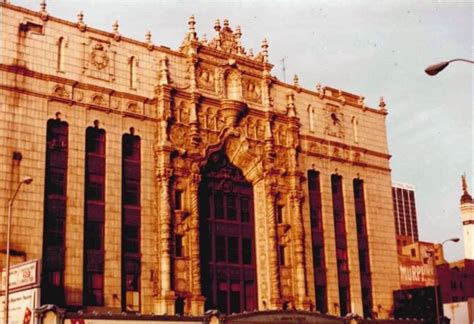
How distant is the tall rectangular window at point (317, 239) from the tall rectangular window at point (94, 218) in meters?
15.8

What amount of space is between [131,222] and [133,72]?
360 inches

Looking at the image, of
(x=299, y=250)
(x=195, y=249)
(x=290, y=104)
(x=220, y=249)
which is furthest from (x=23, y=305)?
(x=290, y=104)

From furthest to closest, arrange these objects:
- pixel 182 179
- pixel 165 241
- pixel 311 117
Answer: pixel 311 117
pixel 182 179
pixel 165 241

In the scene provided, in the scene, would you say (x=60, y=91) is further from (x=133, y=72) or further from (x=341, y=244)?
(x=341, y=244)

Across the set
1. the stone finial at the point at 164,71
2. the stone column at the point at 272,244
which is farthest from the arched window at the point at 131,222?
the stone column at the point at 272,244

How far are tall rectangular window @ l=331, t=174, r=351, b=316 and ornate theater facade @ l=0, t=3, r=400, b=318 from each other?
0.10 metres

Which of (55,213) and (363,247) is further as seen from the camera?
(363,247)

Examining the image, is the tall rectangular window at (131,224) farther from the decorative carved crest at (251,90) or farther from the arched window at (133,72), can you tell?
the decorative carved crest at (251,90)

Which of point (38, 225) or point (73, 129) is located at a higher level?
point (73, 129)

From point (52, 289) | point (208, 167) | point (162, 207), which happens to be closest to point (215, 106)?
point (208, 167)

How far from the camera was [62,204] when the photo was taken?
36719 mm

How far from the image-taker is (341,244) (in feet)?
162

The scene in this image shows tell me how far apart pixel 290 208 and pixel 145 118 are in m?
11.8

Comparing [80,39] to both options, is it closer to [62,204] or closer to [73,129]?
[73,129]
